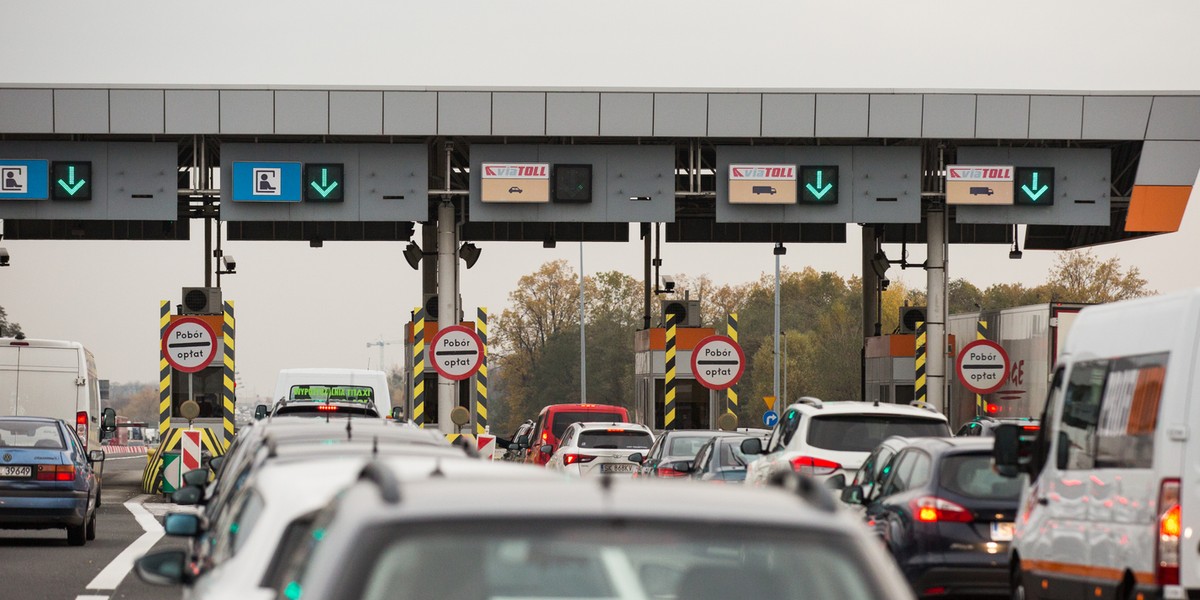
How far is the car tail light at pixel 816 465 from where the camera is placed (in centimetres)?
1827

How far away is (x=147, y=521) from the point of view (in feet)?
82.5

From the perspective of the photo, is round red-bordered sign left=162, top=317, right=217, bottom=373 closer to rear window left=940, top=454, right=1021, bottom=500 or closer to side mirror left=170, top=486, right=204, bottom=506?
rear window left=940, top=454, right=1021, bottom=500

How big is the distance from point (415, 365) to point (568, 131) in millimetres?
4340

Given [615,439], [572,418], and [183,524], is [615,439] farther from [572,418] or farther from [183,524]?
[183,524]

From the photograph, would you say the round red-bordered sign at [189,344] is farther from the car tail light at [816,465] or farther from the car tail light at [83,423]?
the car tail light at [816,465]

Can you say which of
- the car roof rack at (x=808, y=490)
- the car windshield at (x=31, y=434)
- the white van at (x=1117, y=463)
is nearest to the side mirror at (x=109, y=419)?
the car windshield at (x=31, y=434)

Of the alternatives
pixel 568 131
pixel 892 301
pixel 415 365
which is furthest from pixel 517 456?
pixel 892 301

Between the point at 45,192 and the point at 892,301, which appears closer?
the point at 45,192

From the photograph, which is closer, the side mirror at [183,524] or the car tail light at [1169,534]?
the side mirror at [183,524]

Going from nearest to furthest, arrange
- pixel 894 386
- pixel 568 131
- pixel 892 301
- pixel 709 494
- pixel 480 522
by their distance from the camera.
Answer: pixel 480 522 → pixel 709 494 → pixel 568 131 → pixel 894 386 → pixel 892 301

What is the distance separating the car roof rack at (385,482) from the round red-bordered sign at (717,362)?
25.5 metres

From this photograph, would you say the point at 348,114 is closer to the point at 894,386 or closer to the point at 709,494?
the point at 894,386

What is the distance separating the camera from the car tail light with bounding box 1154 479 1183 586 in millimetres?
9484

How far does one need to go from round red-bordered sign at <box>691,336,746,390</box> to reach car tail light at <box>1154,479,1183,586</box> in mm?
20603
